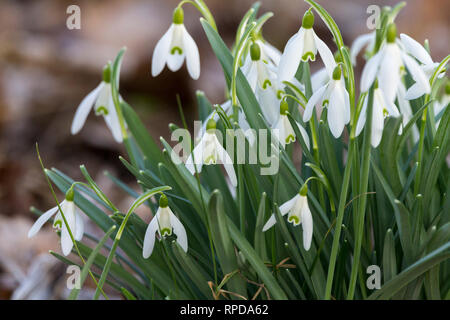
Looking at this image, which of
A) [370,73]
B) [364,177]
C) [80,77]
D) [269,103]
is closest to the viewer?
[370,73]

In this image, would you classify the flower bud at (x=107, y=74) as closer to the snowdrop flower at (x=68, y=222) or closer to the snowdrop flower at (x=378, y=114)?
the snowdrop flower at (x=68, y=222)

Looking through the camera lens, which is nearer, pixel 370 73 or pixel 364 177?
pixel 370 73

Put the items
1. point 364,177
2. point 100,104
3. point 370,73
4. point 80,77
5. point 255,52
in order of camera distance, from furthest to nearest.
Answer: point 80,77, point 100,104, point 255,52, point 364,177, point 370,73

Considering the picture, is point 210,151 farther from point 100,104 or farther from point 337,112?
point 100,104

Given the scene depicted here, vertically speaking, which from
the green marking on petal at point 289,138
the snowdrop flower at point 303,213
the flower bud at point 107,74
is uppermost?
the flower bud at point 107,74

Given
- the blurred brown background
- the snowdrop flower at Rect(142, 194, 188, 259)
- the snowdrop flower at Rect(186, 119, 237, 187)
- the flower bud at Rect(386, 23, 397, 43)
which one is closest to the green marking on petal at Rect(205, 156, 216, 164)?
the snowdrop flower at Rect(186, 119, 237, 187)

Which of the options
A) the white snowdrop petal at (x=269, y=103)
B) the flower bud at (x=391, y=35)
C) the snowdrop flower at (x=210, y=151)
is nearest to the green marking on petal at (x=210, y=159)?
the snowdrop flower at (x=210, y=151)

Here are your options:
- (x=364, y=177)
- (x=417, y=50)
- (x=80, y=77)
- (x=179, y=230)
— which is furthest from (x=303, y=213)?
(x=80, y=77)
